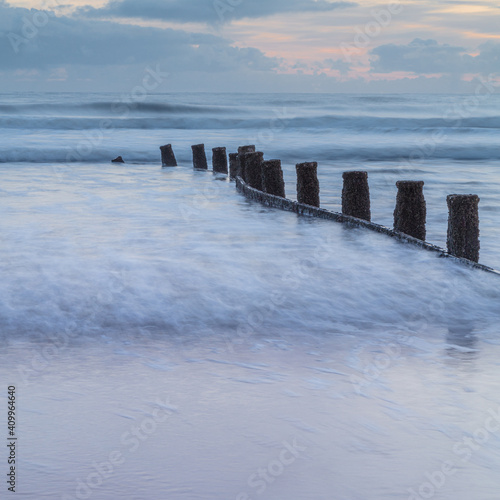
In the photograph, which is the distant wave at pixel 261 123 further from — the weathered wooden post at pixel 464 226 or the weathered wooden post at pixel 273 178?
the weathered wooden post at pixel 464 226

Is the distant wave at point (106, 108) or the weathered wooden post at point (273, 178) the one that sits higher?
the distant wave at point (106, 108)

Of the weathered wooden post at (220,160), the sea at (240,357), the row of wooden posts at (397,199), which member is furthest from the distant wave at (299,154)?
the sea at (240,357)

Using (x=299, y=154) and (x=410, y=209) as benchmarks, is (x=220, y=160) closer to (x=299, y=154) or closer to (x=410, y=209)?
(x=410, y=209)

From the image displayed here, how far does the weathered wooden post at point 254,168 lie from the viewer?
11516mm

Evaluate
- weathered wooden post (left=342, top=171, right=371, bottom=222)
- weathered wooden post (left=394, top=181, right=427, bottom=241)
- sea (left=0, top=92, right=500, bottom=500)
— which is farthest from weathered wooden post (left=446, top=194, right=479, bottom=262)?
weathered wooden post (left=342, top=171, right=371, bottom=222)

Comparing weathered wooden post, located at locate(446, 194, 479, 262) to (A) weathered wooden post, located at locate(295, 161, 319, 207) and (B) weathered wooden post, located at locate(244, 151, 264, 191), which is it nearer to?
(A) weathered wooden post, located at locate(295, 161, 319, 207)

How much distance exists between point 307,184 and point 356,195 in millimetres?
1298

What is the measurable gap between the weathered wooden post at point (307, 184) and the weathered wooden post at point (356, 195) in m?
1.09

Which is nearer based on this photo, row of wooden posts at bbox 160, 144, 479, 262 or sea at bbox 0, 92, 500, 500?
sea at bbox 0, 92, 500, 500

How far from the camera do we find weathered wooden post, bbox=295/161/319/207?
9.59 m

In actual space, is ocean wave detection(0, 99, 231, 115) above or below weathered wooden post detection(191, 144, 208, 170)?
above

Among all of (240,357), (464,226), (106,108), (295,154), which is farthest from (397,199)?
(106,108)

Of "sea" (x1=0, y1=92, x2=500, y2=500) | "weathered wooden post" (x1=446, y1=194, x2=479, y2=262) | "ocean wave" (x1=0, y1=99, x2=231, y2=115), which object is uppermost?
"ocean wave" (x1=0, y1=99, x2=231, y2=115)

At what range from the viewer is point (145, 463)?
3.04 m
